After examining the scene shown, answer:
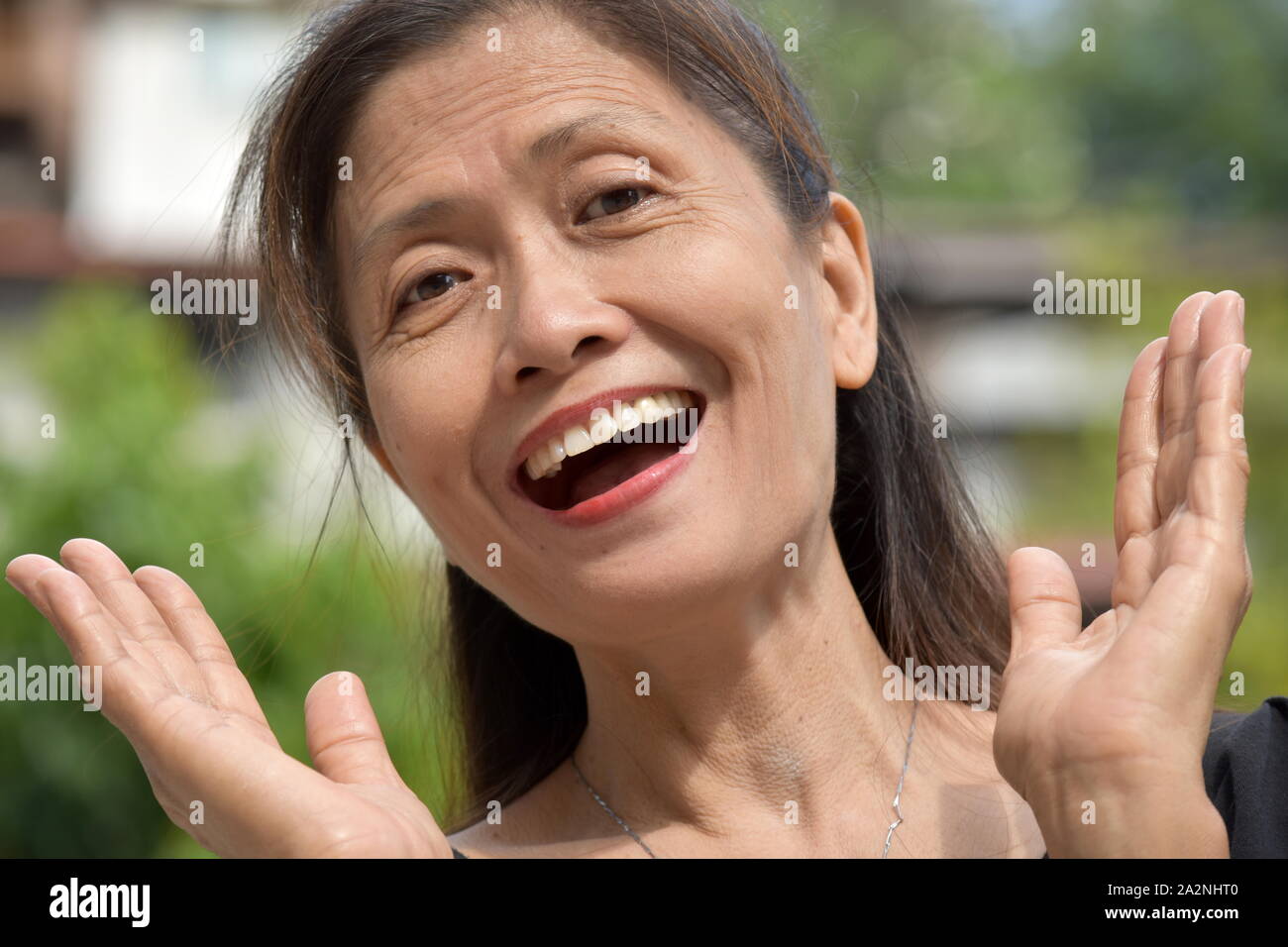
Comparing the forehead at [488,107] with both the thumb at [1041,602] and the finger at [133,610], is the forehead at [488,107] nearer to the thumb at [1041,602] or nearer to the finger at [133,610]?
the finger at [133,610]

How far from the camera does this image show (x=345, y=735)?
2150mm

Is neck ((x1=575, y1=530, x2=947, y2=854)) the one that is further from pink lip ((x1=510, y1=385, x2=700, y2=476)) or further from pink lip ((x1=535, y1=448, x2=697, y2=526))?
pink lip ((x1=510, y1=385, x2=700, y2=476))

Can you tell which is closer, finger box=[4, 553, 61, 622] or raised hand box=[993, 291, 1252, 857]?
raised hand box=[993, 291, 1252, 857]

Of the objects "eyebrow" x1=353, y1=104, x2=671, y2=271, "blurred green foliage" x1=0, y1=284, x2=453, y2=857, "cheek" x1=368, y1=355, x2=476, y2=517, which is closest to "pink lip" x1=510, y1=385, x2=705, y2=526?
"cheek" x1=368, y1=355, x2=476, y2=517

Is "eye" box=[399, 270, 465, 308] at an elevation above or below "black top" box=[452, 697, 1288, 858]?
above

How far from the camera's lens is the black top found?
6.97 ft

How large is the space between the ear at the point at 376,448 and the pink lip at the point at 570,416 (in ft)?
1.60

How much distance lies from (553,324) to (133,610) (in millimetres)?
791

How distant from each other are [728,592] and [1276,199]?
3868 centimetres

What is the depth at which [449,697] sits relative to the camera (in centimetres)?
309

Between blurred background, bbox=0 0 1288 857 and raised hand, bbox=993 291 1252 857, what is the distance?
113 centimetres

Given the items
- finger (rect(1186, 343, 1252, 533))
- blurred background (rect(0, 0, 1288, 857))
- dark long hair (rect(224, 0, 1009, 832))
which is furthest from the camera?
blurred background (rect(0, 0, 1288, 857))

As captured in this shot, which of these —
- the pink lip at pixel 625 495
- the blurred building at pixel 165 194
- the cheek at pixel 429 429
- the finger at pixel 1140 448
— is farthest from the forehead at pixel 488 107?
the blurred building at pixel 165 194
